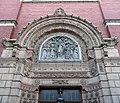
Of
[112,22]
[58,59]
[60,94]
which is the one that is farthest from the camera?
[112,22]

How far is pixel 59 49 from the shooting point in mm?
9109

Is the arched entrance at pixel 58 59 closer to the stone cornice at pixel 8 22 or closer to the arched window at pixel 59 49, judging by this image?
the arched window at pixel 59 49

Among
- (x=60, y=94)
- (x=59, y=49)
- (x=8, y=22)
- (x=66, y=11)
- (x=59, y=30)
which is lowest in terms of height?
(x=60, y=94)

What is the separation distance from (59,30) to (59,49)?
136cm

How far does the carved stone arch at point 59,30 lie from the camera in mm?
8773

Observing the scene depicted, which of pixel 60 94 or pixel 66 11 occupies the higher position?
pixel 66 11

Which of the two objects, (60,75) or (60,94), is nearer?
(60,94)

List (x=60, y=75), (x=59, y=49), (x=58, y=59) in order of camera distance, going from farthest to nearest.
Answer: (x=59, y=49)
(x=58, y=59)
(x=60, y=75)

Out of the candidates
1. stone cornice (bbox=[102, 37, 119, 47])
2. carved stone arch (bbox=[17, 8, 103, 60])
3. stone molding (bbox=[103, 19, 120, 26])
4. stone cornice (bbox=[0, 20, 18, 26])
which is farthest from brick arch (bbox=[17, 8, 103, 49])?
stone molding (bbox=[103, 19, 120, 26])

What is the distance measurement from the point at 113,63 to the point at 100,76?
3.16ft

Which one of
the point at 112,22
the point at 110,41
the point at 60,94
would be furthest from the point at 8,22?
the point at 112,22

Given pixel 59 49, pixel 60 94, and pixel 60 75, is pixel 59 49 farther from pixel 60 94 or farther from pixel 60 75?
pixel 60 94

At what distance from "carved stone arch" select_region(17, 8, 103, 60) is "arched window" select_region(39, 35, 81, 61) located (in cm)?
35

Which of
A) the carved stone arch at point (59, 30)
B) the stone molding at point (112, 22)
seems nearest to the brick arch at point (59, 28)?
the carved stone arch at point (59, 30)
